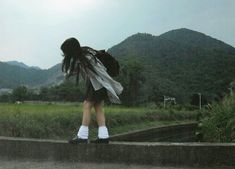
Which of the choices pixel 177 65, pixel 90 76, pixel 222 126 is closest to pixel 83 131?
pixel 90 76

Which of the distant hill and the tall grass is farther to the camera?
the distant hill

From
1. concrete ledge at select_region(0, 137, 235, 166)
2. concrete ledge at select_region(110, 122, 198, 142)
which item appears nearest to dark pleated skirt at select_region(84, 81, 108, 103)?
concrete ledge at select_region(0, 137, 235, 166)

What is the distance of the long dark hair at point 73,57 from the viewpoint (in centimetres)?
575

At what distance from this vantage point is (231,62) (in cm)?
4750

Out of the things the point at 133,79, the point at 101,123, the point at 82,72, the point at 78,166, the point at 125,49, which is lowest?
the point at 78,166

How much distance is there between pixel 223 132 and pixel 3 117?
201 inches

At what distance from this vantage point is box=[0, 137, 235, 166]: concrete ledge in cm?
555


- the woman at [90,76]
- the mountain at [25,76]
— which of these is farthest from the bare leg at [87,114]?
the mountain at [25,76]

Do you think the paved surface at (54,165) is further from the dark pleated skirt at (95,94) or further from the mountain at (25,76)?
the mountain at (25,76)

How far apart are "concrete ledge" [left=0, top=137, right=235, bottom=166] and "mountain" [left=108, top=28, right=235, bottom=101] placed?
114 ft

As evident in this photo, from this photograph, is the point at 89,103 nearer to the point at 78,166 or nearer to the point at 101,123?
the point at 101,123

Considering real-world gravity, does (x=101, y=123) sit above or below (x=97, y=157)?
above

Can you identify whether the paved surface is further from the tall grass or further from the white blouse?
the tall grass

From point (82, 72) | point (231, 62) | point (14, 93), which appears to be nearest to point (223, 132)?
point (82, 72)
